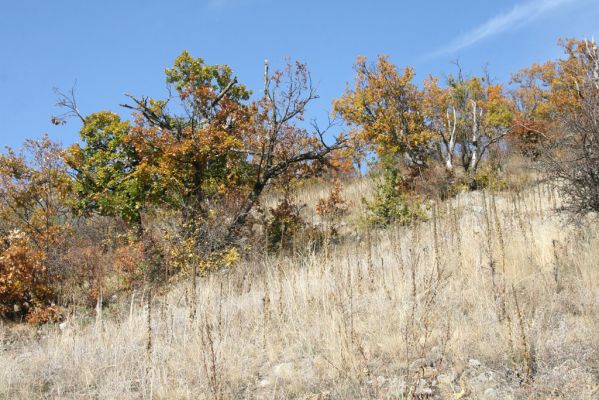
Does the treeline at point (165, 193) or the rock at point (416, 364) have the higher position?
the treeline at point (165, 193)

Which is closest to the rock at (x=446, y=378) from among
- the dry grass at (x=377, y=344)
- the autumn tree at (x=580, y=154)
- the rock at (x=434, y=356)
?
the dry grass at (x=377, y=344)

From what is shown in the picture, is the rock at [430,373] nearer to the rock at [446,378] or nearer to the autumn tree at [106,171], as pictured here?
the rock at [446,378]

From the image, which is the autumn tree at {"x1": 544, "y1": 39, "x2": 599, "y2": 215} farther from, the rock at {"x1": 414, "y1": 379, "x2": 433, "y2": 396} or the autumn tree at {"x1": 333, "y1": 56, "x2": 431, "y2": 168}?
the autumn tree at {"x1": 333, "y1": 56, "x2": 431, "y2": 168}

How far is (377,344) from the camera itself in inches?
185

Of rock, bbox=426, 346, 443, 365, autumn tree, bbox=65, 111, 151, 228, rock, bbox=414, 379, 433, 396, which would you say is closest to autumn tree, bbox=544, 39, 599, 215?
rock, bbox=426, 346, 443, 365

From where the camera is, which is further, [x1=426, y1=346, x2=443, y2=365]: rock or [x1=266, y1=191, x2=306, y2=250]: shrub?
[x1=266, y1=191, x2=306, y2=250]: shrub

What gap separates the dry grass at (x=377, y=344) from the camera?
12.8 ft

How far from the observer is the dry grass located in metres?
3.91

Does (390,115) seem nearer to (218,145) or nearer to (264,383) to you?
(218,145)

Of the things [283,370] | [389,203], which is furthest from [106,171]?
[283,370]

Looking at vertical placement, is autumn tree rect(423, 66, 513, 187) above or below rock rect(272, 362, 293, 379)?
above

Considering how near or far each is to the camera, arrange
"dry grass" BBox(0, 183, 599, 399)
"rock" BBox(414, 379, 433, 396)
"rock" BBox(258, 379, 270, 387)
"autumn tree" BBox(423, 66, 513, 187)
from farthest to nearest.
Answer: "autumn tree" BBox(423, 66, 513, 187) < "rock" BBox(258, 379, 270, 387) < "dry grass" BBox(0, 183, 599, 399) < "rock" BBox(414, 379, 433, 396)

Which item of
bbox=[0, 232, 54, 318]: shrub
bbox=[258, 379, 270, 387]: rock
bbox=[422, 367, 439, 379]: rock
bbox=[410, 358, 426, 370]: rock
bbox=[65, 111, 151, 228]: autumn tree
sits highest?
bbox=[65, 111, 151, 228]: autumn tree

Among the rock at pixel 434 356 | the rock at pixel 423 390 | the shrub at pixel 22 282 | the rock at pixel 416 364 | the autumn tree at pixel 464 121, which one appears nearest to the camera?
the rock at pixel 423 390
